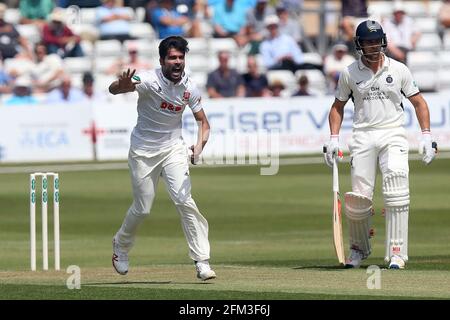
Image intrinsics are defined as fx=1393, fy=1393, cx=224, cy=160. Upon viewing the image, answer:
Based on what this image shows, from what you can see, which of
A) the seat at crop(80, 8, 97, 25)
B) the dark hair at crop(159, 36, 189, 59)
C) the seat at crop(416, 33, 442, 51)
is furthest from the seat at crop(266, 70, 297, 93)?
the dark hair at crop(159, 36, 189, 59)

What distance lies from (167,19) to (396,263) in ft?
55.7

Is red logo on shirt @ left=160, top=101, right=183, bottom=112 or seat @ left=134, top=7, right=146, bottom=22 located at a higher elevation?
seat @ left=134, top=7, right=146, bottom=22

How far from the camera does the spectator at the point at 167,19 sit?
2780 cm

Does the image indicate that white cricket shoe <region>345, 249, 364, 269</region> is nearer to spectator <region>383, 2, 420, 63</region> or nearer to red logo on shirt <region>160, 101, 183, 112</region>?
red logo on shirt <region>160, 101, 183, 112</region>

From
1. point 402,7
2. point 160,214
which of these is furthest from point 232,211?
point 402,7

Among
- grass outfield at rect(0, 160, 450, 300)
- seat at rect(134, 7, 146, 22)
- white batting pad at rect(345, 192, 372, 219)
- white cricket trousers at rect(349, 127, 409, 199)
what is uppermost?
seat at rect(134, 7, 146, 22)

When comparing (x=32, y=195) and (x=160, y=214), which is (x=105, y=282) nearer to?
(x=32, y=195)

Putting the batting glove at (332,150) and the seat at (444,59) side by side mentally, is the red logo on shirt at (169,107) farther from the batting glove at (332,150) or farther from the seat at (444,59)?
the seat at (444,59)

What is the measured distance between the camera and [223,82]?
26344mm

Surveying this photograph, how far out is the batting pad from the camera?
11562 mm

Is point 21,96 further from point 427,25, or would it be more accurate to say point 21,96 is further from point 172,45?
point 172,45

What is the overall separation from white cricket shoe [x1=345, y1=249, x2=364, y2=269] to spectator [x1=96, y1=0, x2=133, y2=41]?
661 inches

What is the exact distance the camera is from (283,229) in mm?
16688
